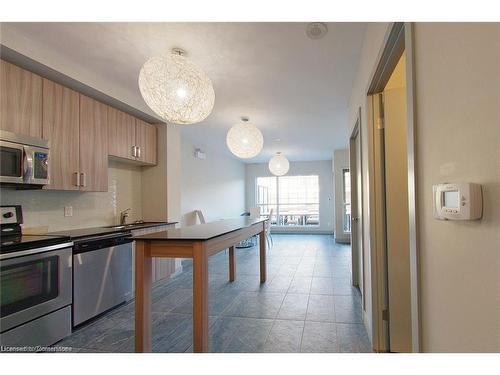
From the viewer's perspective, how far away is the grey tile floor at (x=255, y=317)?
223cm

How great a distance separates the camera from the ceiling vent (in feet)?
6.75

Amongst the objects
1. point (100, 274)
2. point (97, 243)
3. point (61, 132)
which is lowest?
point (100, 274)

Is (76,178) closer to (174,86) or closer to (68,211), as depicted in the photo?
(68,211)

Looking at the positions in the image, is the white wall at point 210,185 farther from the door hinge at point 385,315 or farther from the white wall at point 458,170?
the white wall at point 458,170

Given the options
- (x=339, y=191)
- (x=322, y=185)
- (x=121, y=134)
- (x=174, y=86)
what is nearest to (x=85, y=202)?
(x=121, y=134)

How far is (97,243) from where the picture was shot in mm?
2797

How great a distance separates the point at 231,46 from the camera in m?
2.39

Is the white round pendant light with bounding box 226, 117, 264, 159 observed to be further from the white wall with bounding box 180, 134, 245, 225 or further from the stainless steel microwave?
the white wall with bounding box 180, 134, 245, 225

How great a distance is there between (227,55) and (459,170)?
7.50ft

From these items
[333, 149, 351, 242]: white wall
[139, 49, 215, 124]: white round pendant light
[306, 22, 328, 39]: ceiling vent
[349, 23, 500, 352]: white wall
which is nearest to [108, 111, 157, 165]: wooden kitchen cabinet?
[139, 49, 215, 124]: white round pendant light

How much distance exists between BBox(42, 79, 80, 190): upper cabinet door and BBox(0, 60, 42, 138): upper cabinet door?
2.8 inches

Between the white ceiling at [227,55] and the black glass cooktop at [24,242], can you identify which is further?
the white ceiling at [227,55]

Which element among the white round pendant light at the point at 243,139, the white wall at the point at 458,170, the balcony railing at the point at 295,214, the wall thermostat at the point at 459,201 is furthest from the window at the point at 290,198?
the wall thermostat at the point at 459,201

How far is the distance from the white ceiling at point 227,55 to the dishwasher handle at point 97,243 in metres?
1.64
